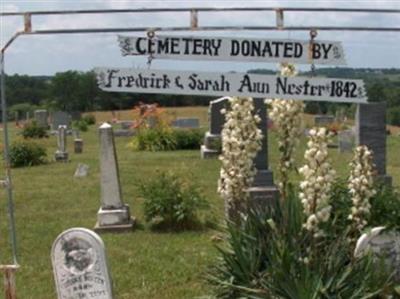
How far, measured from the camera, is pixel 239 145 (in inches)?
225

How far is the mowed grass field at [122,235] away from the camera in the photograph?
25.3 ft

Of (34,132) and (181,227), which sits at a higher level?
(34,132)

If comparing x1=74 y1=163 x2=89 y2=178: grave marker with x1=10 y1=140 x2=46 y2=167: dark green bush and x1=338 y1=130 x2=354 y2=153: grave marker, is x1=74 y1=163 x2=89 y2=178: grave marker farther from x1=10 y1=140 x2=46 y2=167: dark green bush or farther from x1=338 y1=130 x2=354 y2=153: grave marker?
x1=338 y1=130 x2=354 y2=153: grave marker

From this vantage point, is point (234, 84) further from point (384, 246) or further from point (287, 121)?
point (384, 246)

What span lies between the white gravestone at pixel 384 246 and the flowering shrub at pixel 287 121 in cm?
95

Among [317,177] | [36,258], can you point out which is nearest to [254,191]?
[36,258]

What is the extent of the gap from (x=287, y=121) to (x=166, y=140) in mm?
19955

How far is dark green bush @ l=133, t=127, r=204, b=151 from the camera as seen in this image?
83.0 feet

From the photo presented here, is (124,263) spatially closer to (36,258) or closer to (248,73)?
(36,258)

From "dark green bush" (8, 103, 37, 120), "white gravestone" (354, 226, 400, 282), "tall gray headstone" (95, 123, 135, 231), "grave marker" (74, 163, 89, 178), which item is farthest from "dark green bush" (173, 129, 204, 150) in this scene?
"dark green bush" (8, 103, 37, 120)

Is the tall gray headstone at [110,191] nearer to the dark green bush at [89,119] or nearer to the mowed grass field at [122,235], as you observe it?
the mowed grass field at [122,235]

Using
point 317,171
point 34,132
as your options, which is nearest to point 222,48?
point 317,171

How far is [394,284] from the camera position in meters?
6.03

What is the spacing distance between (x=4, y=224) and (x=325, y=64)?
8.19 meters
